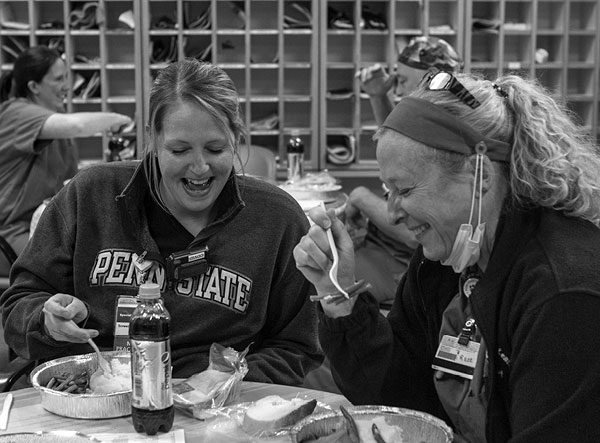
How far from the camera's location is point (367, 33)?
21.0 ft

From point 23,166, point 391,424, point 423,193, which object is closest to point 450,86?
point 423,193

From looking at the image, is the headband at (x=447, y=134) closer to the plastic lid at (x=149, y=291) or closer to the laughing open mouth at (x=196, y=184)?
the plastic lid at (x=149, y=291)

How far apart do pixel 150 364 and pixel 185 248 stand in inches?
25.5

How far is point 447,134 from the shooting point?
147cm

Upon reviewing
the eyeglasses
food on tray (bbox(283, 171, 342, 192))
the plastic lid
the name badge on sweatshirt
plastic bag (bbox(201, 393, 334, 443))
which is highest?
the eyeglasses

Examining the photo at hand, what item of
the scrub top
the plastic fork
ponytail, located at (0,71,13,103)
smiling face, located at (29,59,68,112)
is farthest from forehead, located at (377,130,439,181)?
ponytail, located at (0,71,13,103)

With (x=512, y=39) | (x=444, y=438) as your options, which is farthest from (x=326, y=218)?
(x=512, y=39)

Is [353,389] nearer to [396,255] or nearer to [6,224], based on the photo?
[396,255]

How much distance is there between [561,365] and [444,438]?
24 cm

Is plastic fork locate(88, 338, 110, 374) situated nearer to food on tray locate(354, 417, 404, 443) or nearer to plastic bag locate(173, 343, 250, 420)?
plastic bag locate(173, 343, 250, 420)

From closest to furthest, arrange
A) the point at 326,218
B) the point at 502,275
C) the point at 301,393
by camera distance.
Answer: the point at 502,275 → the point at 326,218 → the point at 301,393

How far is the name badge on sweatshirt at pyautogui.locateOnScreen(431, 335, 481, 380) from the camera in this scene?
1.61 m

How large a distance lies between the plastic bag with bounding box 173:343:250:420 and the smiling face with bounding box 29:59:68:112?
138 inches

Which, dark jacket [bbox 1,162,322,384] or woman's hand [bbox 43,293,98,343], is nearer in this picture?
woman's hand [bbox 43,293,98,343]
